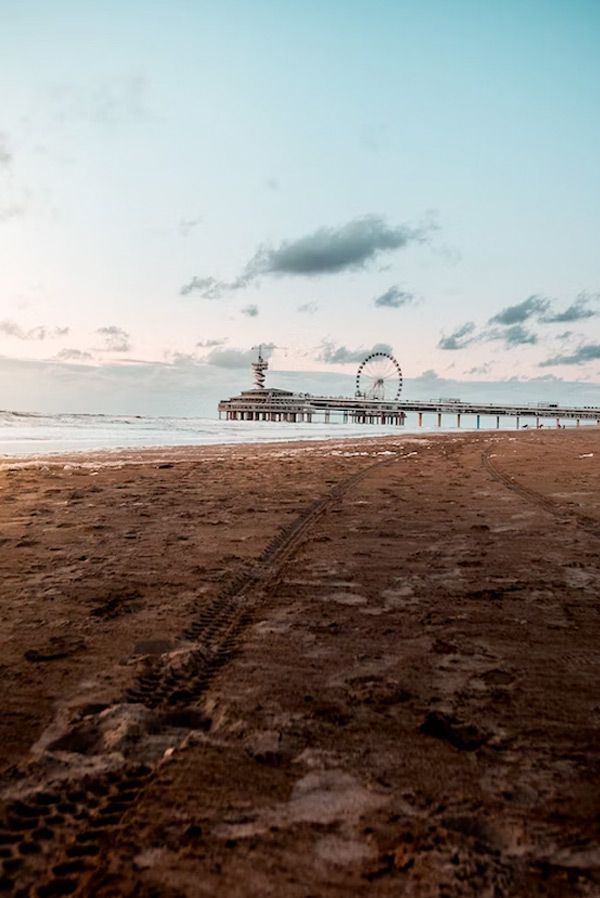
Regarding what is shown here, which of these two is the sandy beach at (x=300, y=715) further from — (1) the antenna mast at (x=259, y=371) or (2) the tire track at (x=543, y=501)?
(1) the antenna mast at (x=259, y=371)

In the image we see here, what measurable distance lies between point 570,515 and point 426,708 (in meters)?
5.62

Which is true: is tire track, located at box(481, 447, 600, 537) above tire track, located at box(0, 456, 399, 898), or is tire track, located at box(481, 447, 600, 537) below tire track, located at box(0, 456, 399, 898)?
above

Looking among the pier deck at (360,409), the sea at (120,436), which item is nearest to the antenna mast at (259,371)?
the pier deck at (360,409)

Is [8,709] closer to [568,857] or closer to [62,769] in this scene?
[62,769]

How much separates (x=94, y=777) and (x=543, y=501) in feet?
25.8

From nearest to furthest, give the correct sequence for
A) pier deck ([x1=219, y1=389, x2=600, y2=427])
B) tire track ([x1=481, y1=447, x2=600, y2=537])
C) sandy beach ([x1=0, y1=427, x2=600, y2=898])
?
sandy beach ([x1=0, y1=427, x2=600, y2=898]), tire track ([x1=481, y1=447, x2=600, y2=537]), pier deck ([x1=219, y1=389, x2=600, y2=427])

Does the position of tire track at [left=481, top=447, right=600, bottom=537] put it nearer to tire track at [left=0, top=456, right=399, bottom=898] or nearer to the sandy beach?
the sandy beach

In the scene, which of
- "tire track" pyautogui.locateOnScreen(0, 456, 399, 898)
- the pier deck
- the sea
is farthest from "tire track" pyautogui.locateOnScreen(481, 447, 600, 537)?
the pier deck

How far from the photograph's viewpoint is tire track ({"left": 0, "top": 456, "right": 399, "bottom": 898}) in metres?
2.00

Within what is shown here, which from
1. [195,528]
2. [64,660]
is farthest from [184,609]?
[195,528]

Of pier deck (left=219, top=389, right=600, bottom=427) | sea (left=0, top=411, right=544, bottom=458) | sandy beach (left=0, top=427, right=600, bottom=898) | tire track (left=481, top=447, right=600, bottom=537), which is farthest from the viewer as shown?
pier deck (left=219, top=389, right=600, bottom=427)

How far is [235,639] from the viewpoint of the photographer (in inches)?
152

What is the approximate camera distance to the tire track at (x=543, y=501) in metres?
7.22

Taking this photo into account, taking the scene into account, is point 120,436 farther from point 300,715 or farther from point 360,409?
point 360,409
